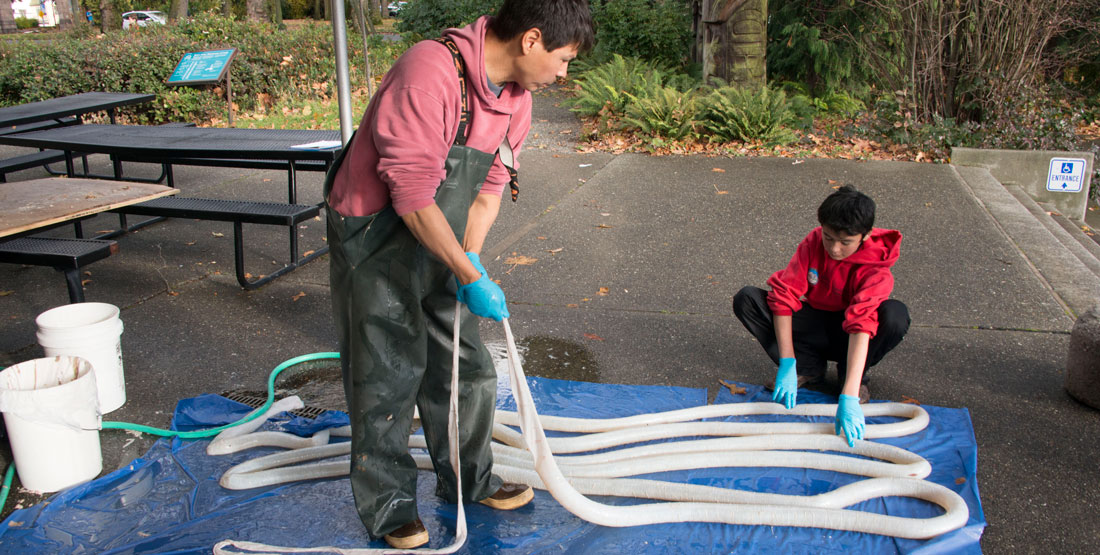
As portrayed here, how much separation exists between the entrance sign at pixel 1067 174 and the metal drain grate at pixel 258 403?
23.5 feet

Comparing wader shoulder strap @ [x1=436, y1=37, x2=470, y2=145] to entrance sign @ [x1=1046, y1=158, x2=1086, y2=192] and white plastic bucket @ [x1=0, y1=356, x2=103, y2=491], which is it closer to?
white plastic bucket @ [x1=0, y1=356, x2=103, y2=491]

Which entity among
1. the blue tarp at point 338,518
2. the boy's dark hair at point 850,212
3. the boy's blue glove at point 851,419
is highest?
the boy's dark hair at point 850,212

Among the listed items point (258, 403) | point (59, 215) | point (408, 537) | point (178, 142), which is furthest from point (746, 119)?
point (408, 537)

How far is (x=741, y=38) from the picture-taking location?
963 centimetres

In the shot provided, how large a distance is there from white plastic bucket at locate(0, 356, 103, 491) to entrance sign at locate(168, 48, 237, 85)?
5.83 metres

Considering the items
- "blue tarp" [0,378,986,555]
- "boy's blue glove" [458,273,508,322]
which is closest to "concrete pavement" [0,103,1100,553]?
"blue tarp" [0,378,986,555]

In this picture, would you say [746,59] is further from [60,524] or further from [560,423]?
[60,524]

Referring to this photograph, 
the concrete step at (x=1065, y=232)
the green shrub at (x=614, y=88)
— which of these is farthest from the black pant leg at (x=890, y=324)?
the green shrub at (x=614, y=88)

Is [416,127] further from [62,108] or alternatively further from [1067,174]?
[1067,174]

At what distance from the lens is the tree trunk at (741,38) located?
9562 mm

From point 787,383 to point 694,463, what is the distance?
0.62m

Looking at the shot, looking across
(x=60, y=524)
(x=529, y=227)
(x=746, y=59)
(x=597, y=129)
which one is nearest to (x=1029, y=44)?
(x=746, y=59)

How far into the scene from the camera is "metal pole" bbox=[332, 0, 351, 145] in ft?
14.5

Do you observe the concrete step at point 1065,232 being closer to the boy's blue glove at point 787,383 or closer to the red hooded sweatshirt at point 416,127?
the boy's blue glove at point 787,383
